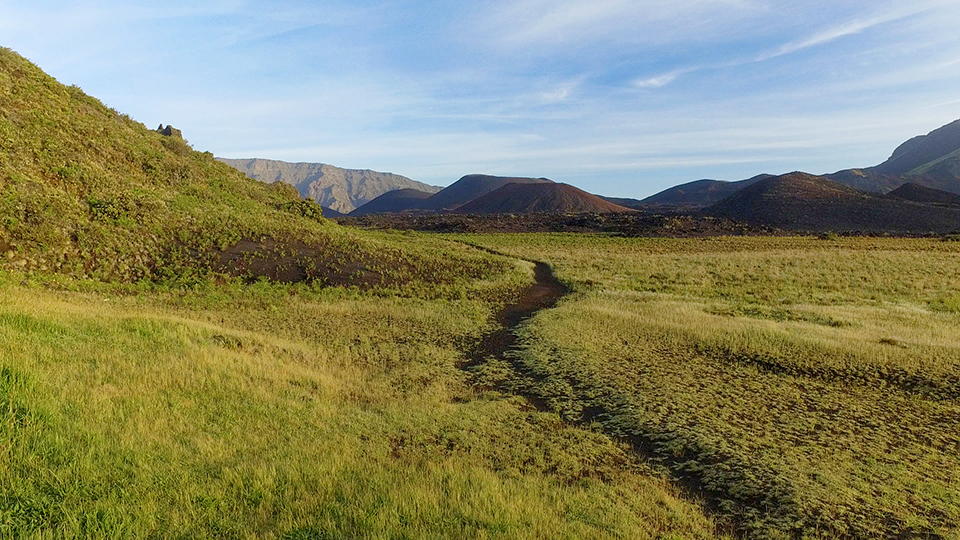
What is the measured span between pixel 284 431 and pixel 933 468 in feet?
36.1

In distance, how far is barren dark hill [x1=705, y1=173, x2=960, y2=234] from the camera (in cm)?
9944

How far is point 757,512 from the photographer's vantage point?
6.90 meters

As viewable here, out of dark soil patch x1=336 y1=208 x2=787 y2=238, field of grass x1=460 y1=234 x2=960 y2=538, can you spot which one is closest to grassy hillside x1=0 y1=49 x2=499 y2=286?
field of grass x1=460 y1=234 x2=960 y2=538

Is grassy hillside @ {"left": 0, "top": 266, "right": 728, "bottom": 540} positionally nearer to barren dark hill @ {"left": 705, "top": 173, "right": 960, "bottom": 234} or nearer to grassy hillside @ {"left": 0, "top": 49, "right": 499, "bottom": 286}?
grassy hillside @ {"left": 0, "top": 49, "right": 499, "bottom": 286}

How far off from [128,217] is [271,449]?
25970 mm

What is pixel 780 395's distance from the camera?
12.1 meters

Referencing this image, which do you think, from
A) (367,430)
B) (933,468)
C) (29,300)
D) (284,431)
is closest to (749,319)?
(933,468)

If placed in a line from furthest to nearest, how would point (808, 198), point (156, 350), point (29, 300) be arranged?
point (808, 198) < point (29, 300) < point (156, 350)

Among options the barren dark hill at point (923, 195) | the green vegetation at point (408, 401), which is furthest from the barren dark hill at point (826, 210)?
the green vegetation at point (408, 401)

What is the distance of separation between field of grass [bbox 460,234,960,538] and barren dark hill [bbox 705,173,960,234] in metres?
87.5

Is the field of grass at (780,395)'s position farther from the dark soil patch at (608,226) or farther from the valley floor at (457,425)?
the dark soil patch at (608,226)

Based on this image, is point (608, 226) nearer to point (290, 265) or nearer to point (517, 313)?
point (517, 313)

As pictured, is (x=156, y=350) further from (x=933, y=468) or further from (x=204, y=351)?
(x=933, y=468)

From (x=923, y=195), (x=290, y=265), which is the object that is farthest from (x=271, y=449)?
(x=923, y=195)
